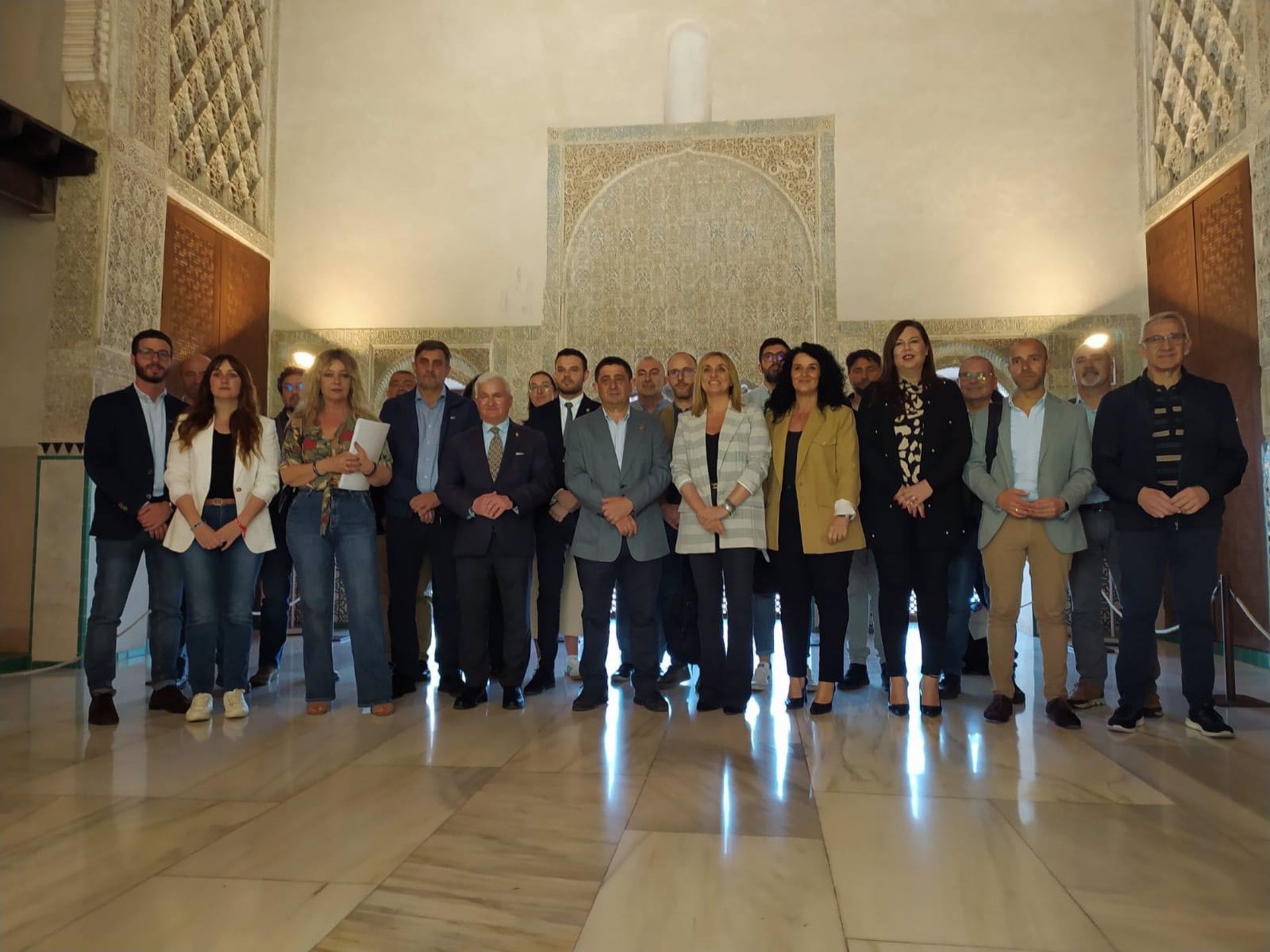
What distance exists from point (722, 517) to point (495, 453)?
3.52 feet

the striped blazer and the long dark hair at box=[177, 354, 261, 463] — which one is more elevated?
the long dark hair at box=[177, 354, 261, 463]

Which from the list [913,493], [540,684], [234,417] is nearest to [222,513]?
[234,417]

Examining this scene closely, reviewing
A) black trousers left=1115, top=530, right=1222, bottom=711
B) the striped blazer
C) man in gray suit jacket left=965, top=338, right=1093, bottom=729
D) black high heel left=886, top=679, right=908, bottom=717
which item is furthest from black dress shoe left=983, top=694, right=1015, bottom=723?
the striped blazer

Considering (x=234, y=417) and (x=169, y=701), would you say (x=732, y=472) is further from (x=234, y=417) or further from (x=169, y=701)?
(x=169, y=701)

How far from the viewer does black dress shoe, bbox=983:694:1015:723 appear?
3.52 m

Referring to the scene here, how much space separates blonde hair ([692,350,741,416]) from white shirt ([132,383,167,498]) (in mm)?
2376

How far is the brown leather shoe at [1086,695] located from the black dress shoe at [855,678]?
0.93 metres

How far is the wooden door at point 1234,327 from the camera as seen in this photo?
18.7ft

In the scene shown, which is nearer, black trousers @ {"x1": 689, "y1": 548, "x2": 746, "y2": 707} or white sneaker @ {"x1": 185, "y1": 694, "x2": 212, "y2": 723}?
white sneaker @ {"x1": 185, "y1": 694, "x2": 212, "y2": 723}

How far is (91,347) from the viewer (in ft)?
18.1

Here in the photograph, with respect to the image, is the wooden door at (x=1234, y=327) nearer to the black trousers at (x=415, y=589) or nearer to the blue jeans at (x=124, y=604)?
the black trousers at (x=415, y=589)

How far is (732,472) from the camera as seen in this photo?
377 centimetres

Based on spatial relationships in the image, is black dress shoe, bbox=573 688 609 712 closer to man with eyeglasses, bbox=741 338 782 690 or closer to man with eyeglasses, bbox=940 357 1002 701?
man with eyeglasses, bbox=741 338 782 690

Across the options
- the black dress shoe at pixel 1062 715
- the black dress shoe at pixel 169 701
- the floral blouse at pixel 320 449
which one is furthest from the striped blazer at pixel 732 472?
the black dress shoe at pixel 169 701
